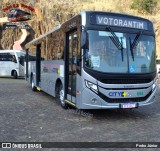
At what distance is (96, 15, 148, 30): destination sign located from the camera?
9055 mm

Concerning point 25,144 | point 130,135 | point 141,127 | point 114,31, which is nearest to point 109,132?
point 130,135

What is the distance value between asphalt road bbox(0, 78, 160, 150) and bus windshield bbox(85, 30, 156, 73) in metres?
1.52

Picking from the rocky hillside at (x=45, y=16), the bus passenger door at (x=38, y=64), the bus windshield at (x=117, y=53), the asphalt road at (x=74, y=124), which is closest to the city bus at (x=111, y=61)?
the bus windshield at (x=117, y=53)

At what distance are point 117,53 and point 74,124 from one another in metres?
2.30

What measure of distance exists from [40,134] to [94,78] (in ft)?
7.28

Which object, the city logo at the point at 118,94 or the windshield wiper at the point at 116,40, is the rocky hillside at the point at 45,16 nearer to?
the windshield wiper at the point at 116,40

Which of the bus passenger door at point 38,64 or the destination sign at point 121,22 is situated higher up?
the destination sign at point 121,22

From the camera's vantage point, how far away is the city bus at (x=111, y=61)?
28.7ft

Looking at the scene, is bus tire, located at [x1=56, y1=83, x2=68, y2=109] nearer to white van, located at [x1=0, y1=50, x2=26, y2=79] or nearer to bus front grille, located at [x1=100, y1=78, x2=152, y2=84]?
bus front grille, located at [x1=100, y1=78, x2=152, y2=84]

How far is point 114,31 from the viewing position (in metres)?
9.05

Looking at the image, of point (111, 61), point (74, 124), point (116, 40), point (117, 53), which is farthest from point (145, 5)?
point (74, 124)

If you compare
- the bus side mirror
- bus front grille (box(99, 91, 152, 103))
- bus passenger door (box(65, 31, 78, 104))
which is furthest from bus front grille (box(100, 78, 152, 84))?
bus passenger door (box(65, 31, 78, 104))

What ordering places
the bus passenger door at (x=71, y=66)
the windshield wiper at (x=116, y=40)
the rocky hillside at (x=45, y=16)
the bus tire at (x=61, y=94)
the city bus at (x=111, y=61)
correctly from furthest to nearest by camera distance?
1. the rocky hillside at (x=45, y=16)
2. the bus tire at (x=61, y=94)
3. the bus passenger door at (x=71, y=66)
4. the windshield wiper at (x=116, y=40)
5. the city bus at (x=111, y=61)

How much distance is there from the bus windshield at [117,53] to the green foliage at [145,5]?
42.7 m
